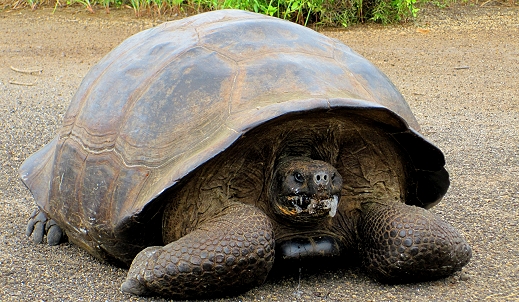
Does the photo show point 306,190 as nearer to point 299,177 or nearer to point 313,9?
point 299,177

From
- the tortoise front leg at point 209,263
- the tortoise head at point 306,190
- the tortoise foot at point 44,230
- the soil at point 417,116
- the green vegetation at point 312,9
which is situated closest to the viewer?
the tortoise front leg at point 209,263

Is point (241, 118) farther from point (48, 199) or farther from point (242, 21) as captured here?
point (48, 199)

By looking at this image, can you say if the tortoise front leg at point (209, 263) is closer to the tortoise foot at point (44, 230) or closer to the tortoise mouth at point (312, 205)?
the tortoise mouth at point (312, 205)

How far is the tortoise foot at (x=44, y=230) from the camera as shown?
336 centimetres

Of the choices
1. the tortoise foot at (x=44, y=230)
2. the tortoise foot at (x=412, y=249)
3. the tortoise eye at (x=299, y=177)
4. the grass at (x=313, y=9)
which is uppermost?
the tortoise eye at (x=299, y=177)

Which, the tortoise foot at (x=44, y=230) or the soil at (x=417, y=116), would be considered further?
the tortoise foot at (x=44, y=230)

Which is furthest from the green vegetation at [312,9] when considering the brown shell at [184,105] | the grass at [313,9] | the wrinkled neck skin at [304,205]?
the wrinkled neck skin at [304,205]

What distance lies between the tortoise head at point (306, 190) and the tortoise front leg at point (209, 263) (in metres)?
0.16

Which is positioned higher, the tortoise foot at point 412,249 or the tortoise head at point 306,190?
the tortoise head at point 306,190

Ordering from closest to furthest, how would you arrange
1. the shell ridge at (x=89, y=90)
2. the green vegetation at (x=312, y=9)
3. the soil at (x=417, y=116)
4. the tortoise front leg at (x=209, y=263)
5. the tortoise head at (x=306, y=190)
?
the tortoise front leg at (x=209, y=263)
the tortoise head at (x=306, y=190)
the soil at (x=417, y=116)
the shell ridge at (x=89, y=90)
the green vegetation at (x=312, y=9)

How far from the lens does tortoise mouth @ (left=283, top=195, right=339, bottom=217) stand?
261 centimetres

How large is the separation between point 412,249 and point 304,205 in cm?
42

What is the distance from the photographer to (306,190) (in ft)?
8.56

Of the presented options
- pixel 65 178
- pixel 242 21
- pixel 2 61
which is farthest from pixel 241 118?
pixel 2 61
